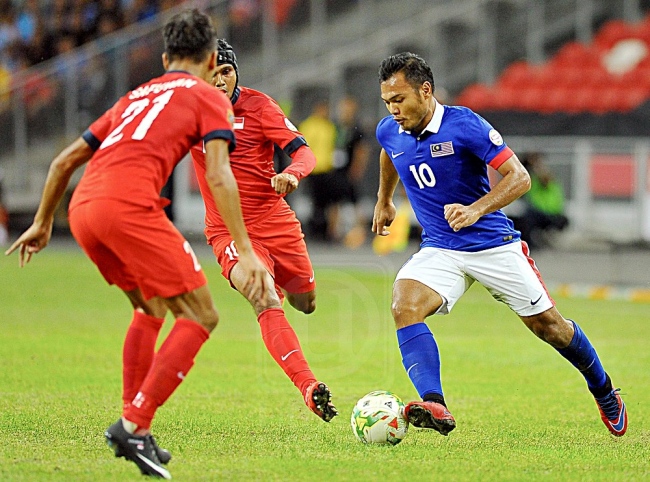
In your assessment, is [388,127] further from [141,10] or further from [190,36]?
[141,10]

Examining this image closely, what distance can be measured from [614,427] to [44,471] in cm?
340

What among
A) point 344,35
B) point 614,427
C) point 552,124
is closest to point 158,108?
point 614,427

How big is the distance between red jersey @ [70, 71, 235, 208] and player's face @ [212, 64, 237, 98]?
5.74ft

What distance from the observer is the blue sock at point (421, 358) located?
6551 millimetres

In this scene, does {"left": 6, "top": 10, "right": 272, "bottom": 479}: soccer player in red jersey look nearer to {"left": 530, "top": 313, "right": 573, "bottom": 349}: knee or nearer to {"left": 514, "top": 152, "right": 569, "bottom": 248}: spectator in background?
{"left": 530, "top": 313, "right": 573, "bottom": 349}: knee

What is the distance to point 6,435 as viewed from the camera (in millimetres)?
6395

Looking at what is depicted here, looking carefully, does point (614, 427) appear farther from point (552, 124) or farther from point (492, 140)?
point (552, 124)

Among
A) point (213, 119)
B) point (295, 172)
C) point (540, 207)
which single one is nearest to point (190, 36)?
point (213, 119)

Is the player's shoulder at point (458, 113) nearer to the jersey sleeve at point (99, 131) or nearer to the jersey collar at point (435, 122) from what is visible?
the jersey collar at point (435, 122)

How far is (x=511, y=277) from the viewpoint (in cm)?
687

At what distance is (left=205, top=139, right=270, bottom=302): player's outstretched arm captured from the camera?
5.35 meters

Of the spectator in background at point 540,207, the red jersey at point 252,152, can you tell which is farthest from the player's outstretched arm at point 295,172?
the spectator in background at point 540,207

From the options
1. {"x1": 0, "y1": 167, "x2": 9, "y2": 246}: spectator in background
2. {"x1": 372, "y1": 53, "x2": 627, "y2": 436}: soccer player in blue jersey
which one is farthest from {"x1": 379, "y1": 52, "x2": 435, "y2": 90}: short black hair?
{"x1": 0, "y1": 167, "x2": 9, "y2": 246}: spectator in background

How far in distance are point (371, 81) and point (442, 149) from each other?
16.6 metres
